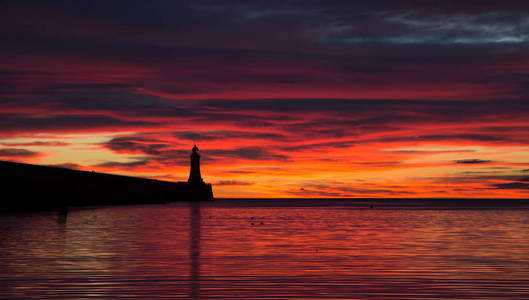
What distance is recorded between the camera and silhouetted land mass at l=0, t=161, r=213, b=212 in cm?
7975

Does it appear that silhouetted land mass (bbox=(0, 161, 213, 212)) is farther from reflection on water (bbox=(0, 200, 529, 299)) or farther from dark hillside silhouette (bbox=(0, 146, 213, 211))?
reflection on water (bbox=(0, 200, 529, 299))

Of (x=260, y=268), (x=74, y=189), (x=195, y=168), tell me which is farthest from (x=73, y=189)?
(x=260, y=268)

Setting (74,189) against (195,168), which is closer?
(74,189)

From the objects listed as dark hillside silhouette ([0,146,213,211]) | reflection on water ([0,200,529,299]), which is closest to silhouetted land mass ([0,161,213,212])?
dark hillside silhouette ([0,146,213,211])

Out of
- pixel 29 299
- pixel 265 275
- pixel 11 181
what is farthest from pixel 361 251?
pixel 11 181

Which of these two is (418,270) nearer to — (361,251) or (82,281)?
(361,251)

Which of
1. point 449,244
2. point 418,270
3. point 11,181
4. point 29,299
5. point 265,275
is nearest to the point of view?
point 29,299

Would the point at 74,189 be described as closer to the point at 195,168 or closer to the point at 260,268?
the point at 195,168

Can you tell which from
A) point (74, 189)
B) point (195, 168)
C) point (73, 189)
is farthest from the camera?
point (195, 168)

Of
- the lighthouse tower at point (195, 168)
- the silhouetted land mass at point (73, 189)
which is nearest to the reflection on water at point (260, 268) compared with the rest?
the silhouetted land mass at point (73, 189)

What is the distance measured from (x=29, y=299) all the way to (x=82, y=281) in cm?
341

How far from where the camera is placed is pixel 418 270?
76.5ft

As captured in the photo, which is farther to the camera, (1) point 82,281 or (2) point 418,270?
(2) point 418,270

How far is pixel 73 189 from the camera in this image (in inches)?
4823
